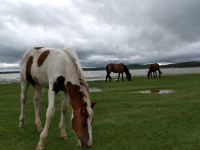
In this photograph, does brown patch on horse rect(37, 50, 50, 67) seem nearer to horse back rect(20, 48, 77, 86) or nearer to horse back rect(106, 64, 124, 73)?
horse back rect(20, 48, 77, 86)

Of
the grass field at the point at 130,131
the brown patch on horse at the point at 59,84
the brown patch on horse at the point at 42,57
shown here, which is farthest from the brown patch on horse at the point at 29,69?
the brown patch on horse at the point at 59,84

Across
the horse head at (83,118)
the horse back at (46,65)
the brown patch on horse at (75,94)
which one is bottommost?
the horse head at (83,118)

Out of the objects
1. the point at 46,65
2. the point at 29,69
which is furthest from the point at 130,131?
the point at 29,69

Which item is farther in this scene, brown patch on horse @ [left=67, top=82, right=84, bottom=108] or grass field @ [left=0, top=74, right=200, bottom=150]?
grass field @ [left=0, top=74, right=200, bottom=150]

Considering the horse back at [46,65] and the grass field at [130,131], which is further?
the grass field at [130,131]

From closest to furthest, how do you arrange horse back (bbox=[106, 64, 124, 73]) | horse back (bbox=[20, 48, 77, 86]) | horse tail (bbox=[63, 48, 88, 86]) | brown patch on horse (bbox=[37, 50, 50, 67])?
1. horse tail (bbox=[63, 48, 88, 86])
2. horse back (bbox=[20, 48, 77, 86])
3. brown patch on horse (bbox=[37, 50, 50, 67])
4. horse back (bbox=[106, 64, 124, 73])

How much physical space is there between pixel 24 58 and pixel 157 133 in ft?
15.1

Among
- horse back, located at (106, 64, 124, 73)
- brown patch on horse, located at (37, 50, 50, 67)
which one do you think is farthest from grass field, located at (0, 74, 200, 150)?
horse back, located at (106, 64, 124, 73)

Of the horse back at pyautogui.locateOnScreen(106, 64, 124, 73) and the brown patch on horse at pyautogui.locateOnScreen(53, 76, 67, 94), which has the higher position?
the brown patch on horse at pyautogui.locateOnScreen(53, 76, 67, 94)

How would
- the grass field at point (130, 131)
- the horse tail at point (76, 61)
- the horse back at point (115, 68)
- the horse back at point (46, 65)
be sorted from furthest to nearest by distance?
the horse back at point (115, 68) → the grass field at point (130, 131) → the horse back at point (46, 65) → the horse tail at point (76, 61)

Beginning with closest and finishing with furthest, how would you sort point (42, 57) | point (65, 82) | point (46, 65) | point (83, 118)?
point (83, 118)
point (65, 82)
point (46, 65)
point (42, 57)

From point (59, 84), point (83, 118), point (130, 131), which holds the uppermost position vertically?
point (59, 84)

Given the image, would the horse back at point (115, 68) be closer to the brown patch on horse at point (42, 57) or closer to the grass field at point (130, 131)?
the grass field at point (130, 131)

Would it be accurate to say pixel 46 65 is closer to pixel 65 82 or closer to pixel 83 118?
pixel 65 82
